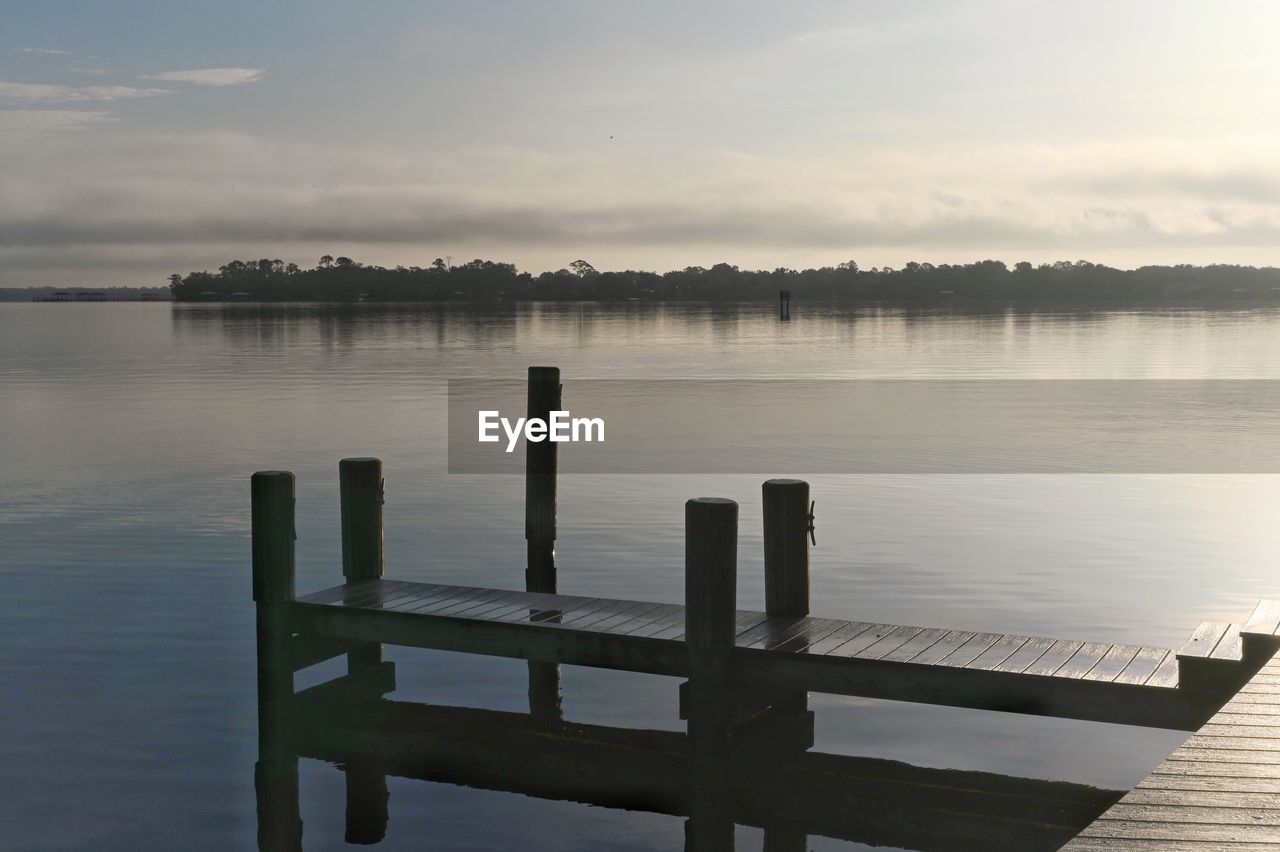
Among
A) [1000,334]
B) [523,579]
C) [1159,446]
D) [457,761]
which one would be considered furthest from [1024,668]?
[1000,334]

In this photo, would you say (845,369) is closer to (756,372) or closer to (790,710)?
(756,372)

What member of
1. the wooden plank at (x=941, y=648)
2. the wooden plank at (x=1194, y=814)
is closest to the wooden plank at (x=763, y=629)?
the wooden plank at (x=941, y=648)

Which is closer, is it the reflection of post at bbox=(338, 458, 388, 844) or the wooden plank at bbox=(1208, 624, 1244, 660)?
the wooden plank at bbox=(1208, 624, 1244, 660)

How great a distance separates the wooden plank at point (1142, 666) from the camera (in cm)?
927

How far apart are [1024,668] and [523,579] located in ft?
36.6

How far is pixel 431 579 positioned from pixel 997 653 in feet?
37.5

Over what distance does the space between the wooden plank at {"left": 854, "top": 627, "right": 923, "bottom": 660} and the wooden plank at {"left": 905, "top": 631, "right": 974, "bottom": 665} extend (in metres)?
0.23

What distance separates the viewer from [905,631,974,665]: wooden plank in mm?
9680

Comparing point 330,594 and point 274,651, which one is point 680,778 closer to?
point 330,594

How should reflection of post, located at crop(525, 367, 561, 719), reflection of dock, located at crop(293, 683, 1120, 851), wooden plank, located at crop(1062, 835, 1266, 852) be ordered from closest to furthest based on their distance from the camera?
wooden plank, located at crop(1062, 835, 1266, 852), reflection of dock, located at crop(293, 683, 1120, 851), reflection of post, located at crop(525, 367, 561, 719)

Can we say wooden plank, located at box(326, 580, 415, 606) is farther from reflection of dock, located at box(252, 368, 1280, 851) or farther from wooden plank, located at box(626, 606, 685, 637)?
wooden plank, located at box(626, 606, 685, 637)

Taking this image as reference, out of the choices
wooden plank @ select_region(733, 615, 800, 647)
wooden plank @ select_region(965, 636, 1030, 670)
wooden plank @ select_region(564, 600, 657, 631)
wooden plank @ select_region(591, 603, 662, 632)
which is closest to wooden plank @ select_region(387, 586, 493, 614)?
wooden plank @ select_region(564, 600, 657, 631)

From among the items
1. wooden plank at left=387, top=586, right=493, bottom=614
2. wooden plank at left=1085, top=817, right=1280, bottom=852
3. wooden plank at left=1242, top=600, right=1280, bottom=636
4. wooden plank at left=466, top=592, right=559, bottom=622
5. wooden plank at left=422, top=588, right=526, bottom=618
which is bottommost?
wooden plank at left=466, top=592, right=559, bottom=622

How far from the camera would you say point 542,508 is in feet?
54.0
